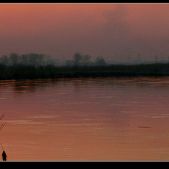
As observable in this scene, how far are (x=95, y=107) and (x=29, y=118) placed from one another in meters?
2.99

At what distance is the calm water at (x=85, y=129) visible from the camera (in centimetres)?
714

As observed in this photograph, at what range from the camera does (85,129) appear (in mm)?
9328

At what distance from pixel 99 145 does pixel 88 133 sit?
79 centimetres

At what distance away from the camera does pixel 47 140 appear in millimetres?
8383

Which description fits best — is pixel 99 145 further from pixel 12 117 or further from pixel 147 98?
pixel 147 98

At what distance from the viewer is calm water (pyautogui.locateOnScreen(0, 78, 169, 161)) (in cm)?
714

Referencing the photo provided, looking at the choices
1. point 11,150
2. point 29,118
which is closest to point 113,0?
point 11,150

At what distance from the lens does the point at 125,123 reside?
1016 cm

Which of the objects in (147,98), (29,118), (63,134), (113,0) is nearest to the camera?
(113,0)

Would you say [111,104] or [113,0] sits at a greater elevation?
[113,0]

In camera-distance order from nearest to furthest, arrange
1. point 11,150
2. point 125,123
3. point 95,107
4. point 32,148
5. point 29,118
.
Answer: point 11,150 < point 32,148 < point 125,123 < point 29,118 < point 95,107
